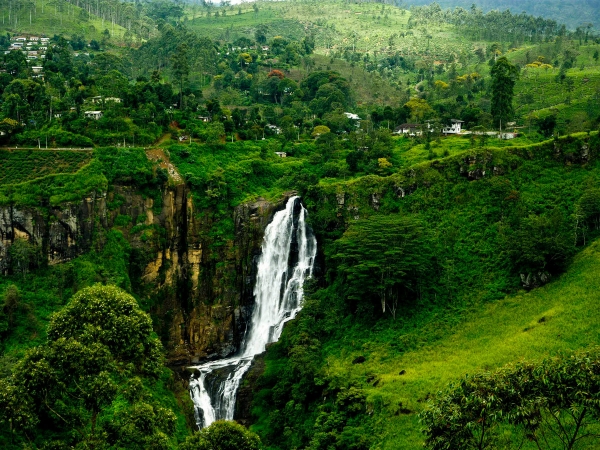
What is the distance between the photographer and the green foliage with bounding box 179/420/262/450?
3244 centimetres

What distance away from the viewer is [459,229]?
53.5m

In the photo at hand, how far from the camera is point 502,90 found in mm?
67625

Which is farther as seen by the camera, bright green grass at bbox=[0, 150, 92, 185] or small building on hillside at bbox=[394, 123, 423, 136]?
small building on hillside at bbox=[394, 123, 423, 136]

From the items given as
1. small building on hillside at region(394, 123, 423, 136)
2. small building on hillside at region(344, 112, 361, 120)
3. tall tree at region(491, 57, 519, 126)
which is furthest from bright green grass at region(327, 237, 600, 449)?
small building on hillside at region(344, 112, 361, 120)

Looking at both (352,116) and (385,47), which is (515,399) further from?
(385,47)

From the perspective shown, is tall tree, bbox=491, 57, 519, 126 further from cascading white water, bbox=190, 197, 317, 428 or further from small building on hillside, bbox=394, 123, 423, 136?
cascading white water, bbox=190, 197, 317, 428

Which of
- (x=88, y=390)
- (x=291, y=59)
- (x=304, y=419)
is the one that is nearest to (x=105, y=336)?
(x=88, y=390)

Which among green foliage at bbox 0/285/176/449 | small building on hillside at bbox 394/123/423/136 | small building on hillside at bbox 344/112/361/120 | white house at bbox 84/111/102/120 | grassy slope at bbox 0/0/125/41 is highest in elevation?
grassy slope at bbox 0/0/125/41

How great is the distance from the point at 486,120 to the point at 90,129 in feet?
129

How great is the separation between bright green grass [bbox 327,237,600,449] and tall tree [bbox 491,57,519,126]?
24535 mm

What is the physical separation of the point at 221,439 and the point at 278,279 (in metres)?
24.7

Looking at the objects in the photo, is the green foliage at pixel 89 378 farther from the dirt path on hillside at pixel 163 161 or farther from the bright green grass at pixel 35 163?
the dirt path on hillside at pixel 163 161

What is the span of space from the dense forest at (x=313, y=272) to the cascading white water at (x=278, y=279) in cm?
80

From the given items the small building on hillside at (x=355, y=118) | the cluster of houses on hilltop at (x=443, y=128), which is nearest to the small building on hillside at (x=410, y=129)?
the cluster of houses on hilltop at (x=443, y=128)
